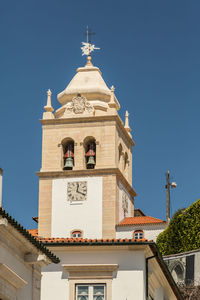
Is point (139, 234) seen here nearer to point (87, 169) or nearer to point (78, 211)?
point (78, 211)

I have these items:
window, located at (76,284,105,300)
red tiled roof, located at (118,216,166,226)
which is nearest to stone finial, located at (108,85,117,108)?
red tiled roof, located at (118,216,166,226)

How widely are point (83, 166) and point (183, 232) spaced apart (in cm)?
1184

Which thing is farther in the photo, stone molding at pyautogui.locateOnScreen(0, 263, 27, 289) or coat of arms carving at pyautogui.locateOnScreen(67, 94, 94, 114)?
coat of arms carving at pyautogui.locateOnScreen(67, 94, 94, 114)

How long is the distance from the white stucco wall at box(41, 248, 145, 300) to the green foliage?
30484mm

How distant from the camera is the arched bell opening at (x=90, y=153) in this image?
7212 cm

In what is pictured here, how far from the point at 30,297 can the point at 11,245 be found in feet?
7.23

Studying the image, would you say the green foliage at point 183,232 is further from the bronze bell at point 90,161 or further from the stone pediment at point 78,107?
the stone pediment at point 78,107

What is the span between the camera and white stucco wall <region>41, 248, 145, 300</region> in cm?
3028

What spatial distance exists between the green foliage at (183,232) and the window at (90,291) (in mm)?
30644

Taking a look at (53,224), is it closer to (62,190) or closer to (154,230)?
(62,190)

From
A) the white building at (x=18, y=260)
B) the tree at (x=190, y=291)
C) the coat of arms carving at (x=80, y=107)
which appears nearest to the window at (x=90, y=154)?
the coat of arms carving at (x=80, y=107)

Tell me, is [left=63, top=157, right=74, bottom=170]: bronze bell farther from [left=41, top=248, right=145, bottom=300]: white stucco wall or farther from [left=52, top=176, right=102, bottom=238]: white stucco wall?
[left=41, top=248, right=145, bottom=300]: white stucco wall

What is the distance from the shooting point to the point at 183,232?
6284 cm

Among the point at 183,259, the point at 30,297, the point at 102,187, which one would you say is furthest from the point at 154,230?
the point at 30,297
